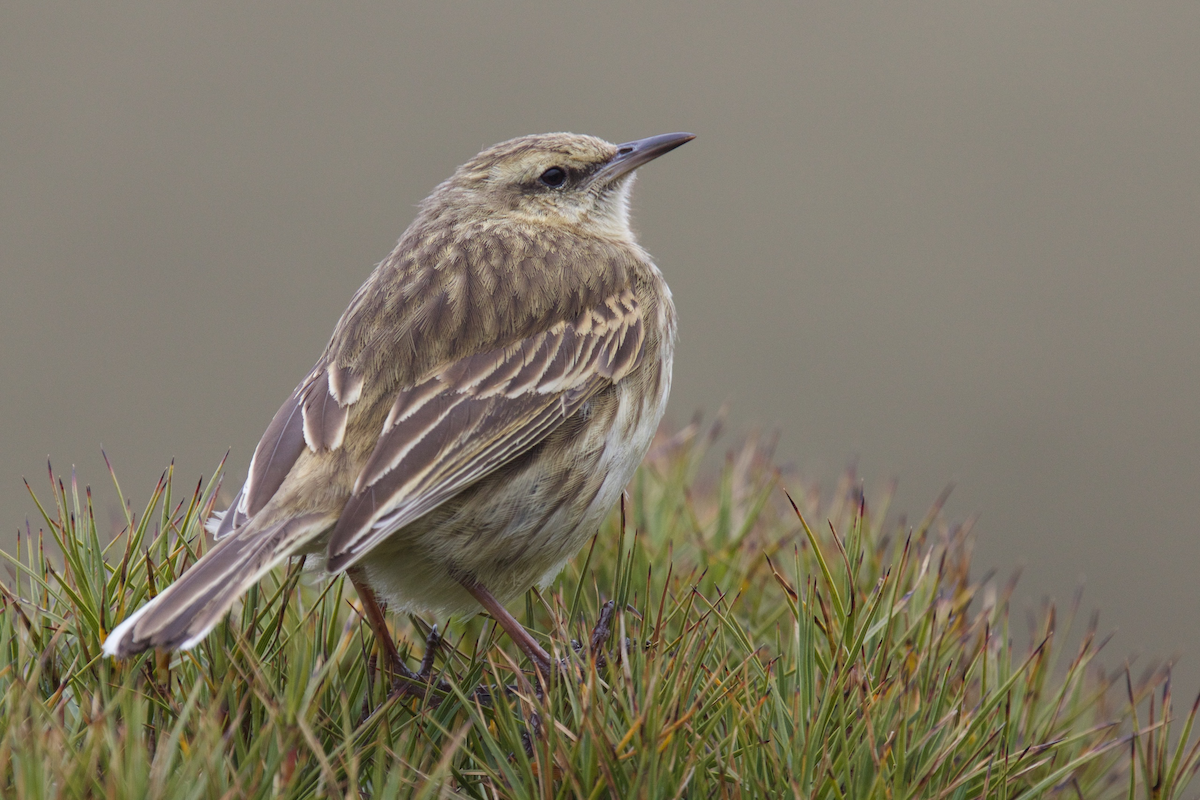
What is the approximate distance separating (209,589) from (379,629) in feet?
2.03

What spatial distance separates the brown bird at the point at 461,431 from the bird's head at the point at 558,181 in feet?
1.42

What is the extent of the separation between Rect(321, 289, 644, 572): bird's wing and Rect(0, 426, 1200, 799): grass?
12.3 inches

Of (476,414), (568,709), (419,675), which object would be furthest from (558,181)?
(568,709)

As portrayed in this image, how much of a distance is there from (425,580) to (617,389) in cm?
95

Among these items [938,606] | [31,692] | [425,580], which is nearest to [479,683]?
[425,580]

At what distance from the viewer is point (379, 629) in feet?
9.89

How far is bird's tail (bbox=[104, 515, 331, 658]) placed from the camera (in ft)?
7.57

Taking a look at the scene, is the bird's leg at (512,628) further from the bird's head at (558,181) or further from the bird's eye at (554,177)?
the bird's eye at (554,177)

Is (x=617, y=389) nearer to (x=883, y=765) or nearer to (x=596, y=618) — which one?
(x=596, y=618)

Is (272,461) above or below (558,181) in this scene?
below

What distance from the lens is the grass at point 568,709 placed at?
211cm

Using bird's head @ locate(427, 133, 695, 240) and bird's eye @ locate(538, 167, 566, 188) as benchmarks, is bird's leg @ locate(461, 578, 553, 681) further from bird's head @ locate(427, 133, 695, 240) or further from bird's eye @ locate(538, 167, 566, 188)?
bird's eye @ locate(538, 167, 566, 188)

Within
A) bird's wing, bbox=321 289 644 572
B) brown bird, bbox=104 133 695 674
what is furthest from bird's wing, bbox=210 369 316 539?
bird's wing, bbox=321 289 644 572

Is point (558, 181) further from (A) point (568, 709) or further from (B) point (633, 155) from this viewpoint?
(A) point (568, 709)
